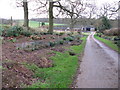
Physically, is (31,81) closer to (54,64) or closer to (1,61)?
(1,61)

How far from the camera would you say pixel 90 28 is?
89562 millimetres

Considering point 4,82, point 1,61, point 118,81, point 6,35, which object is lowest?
point 118,81

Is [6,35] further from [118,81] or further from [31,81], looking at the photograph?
[118,81]

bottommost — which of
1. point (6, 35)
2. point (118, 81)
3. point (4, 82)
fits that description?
point (118, 81)

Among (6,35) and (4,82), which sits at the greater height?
(6,35)

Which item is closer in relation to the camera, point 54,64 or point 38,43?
point 54,64

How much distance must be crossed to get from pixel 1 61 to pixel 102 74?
171 inches

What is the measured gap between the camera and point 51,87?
15.8 ft

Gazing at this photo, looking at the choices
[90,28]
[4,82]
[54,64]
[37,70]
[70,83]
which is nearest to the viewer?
[4,82]

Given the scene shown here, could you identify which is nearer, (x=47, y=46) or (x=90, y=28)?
(x=47, y=46)

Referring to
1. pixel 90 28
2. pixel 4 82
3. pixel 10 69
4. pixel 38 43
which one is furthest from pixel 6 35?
pixel 90 28

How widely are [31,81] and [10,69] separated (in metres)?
0.94

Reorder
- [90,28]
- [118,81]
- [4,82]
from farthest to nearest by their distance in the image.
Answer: [90,28]
[118,81]
[4,82]

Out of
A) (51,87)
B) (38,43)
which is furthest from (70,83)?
(38,43)
